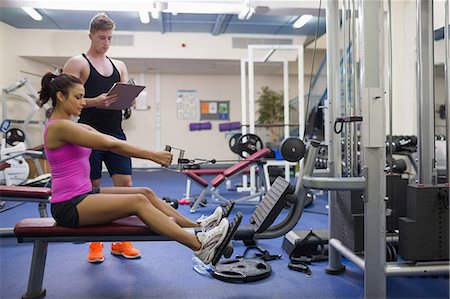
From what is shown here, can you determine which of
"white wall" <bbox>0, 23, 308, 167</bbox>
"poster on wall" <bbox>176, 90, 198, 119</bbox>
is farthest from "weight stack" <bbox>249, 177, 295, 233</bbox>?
"poster on wall" <bbox>176, 90, 198, 119</bbox>

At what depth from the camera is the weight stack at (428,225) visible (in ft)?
5.65

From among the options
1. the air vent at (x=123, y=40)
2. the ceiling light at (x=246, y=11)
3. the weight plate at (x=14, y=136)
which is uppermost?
the air vent at (x=123, y=40)

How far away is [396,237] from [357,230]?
309mm

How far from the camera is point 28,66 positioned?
24.6 ft

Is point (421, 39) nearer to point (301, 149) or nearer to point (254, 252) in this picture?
point (301, 149)

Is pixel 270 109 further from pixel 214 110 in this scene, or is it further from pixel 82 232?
pixel 82 232

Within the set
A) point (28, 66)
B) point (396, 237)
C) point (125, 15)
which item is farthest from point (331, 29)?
point (28, 66)

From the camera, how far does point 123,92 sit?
1969 millimetres

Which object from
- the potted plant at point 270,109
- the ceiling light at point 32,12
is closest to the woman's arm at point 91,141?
the ceiling light at point 32,12

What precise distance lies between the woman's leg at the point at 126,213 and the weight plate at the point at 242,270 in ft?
1.40

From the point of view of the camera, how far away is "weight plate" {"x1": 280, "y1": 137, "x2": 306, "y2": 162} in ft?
5.85

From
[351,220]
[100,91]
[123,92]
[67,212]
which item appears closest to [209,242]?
[67,212]

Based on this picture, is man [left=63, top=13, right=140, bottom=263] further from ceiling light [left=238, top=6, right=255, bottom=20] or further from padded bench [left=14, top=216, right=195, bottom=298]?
ceiling light [left=238, top=6, right=255, bottom=20]

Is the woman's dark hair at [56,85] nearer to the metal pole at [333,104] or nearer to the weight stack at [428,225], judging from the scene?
the metal pole at [333,104]
